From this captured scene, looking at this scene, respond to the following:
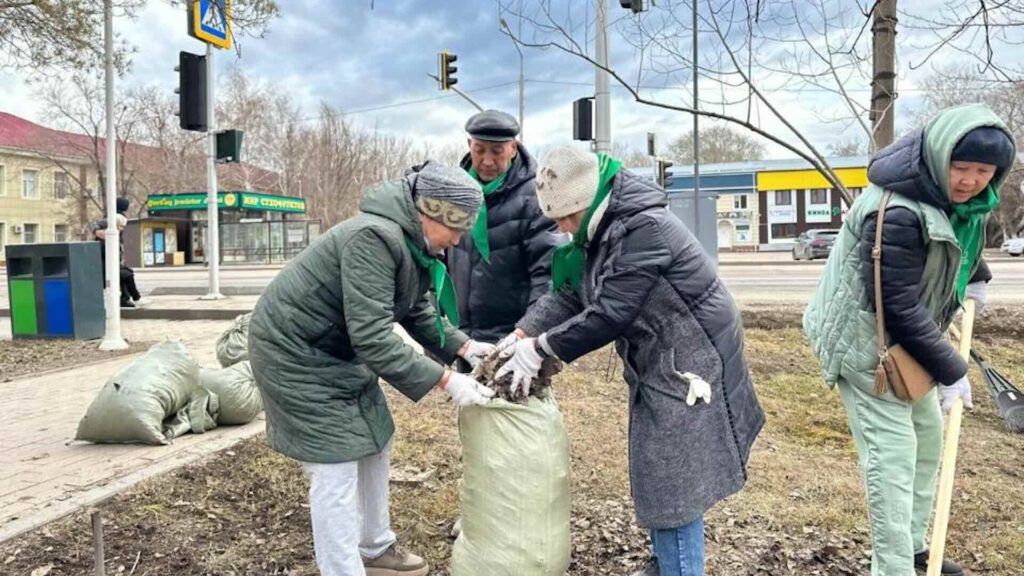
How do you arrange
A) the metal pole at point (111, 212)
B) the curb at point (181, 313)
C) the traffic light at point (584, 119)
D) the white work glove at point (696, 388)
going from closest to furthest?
the white work glove at point (696, 388), the metal pole at point (111, 212), the traffic light at point (584, 119), the curb at point (181, 313)

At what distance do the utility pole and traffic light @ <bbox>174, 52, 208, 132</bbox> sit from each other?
706cm

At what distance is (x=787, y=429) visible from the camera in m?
4.74

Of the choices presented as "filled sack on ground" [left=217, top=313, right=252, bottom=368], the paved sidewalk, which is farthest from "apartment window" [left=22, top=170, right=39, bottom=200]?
"filled sack on ground" [left=217, top=313, right=252, bottom=368]

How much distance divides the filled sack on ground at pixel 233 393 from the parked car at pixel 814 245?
25.5 metres

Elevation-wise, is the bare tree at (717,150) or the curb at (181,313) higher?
the bare tree at (717,150)

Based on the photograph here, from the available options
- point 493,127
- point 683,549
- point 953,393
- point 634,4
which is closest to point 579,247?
point 493,127

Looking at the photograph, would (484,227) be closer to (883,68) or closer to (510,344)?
(510,344)

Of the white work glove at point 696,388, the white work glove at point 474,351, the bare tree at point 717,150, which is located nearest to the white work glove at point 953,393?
the white work glove at point 696,388

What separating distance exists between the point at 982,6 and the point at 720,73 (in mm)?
1303

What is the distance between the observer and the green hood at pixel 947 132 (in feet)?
7.11

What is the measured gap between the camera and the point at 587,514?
324 centimetres

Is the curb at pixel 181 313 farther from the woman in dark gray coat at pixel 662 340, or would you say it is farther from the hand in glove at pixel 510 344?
the woman in dark gray coat at pixel 662 340

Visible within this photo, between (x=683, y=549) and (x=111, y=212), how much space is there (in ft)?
24.6

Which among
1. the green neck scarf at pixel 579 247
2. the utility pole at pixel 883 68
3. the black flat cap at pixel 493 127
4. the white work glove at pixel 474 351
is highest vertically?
the utility pole at pixel 883 68
